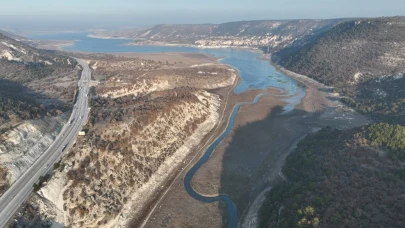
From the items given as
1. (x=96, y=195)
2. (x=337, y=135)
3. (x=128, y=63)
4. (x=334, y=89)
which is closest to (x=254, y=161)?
(x=337, y=135)

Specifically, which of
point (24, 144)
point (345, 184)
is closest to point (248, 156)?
point (345, 184)

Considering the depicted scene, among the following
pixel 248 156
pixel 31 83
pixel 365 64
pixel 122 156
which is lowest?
pixel 248 156

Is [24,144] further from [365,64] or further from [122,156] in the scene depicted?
[365,64]

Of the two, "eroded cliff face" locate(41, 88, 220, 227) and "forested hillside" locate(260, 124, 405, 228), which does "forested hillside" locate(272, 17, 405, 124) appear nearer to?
"forested hillside" locate(260, 124, 405, 228)

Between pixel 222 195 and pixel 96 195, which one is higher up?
pixel 96 195

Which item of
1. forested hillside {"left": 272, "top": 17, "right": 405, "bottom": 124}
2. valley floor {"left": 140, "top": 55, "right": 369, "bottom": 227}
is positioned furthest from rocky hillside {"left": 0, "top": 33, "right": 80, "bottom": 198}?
forested hillside {"left": 272, "top": 17, "right": 405, "bottom": 124}

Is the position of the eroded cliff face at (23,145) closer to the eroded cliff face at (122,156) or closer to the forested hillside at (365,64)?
the eroded cliff face at (122,156)

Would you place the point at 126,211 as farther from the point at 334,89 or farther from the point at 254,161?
the point at 334,89

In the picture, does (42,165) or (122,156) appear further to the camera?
(122,156)
